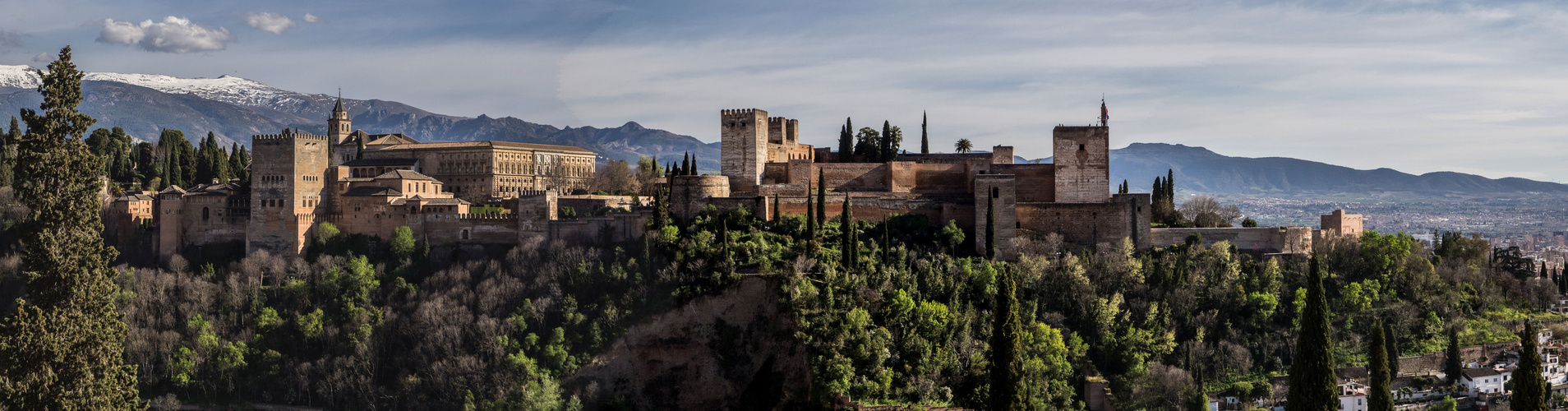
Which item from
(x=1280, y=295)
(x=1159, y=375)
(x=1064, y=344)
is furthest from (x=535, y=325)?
(x=1280, y=295)

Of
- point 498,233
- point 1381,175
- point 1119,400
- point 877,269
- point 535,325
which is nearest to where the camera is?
point 1119,400

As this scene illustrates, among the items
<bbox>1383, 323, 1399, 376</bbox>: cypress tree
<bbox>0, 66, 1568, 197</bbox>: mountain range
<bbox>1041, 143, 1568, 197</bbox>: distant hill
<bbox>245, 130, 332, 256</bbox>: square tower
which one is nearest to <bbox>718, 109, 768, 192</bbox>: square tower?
<bbox>245, 130, 332, 256</bbox>: square tower

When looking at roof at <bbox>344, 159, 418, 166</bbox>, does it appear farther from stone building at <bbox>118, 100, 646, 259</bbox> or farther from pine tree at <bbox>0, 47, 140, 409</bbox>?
pine tree at <bbox>0, 47, 140, 409</bbox>

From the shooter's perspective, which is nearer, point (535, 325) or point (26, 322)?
point (26, 322)

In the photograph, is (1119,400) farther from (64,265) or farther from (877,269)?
(64,265)

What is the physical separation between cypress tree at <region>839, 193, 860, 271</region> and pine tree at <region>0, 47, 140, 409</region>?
2077cm

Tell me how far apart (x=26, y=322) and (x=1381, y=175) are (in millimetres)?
201370

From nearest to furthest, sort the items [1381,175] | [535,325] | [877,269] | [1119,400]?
[1119,400] < [877,269] < [535,325] < [1381,175]

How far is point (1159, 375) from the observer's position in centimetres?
3547

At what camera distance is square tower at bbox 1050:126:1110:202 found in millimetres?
41688

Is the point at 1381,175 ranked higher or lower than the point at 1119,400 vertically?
higher

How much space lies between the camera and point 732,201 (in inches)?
1697

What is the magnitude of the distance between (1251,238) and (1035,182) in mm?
7787

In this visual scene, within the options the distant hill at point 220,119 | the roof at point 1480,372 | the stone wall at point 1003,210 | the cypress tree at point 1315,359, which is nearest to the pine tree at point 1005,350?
the cypress tree at point 1315,359
